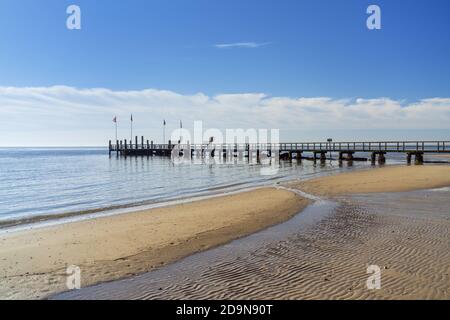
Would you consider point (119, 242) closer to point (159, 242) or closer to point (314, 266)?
point (159, 242)

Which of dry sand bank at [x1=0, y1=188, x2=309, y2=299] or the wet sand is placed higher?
the wet sand

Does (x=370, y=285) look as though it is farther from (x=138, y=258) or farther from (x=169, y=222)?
(x=169, y=222)

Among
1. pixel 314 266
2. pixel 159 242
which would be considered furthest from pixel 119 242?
pixel 314 266

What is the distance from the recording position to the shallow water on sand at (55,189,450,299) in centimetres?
643

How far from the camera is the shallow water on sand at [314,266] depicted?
643 centimetres

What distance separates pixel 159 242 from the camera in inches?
410

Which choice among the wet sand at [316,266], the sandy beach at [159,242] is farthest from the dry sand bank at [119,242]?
the wet sand at [316,266]

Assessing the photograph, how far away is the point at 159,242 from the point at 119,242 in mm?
1160

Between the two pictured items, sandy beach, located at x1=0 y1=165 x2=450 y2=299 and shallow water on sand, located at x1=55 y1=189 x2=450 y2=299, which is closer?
shallow water on sand, located at x1=55 y1=189 x2=450 y2=299

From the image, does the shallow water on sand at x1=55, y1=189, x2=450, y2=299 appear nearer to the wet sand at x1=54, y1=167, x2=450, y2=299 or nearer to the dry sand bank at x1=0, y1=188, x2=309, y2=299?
the wet sand at x1=54, y1=167, x2=450, y2=299

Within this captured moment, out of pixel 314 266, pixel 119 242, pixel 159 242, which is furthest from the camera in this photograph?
pixel 119 242

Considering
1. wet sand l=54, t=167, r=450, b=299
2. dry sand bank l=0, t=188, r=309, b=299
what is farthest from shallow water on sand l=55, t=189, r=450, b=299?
dry sand bank l=0, t=188, r=309, b=299

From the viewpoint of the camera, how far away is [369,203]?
1702cm

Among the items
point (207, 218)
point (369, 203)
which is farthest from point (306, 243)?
point (369, 203)
